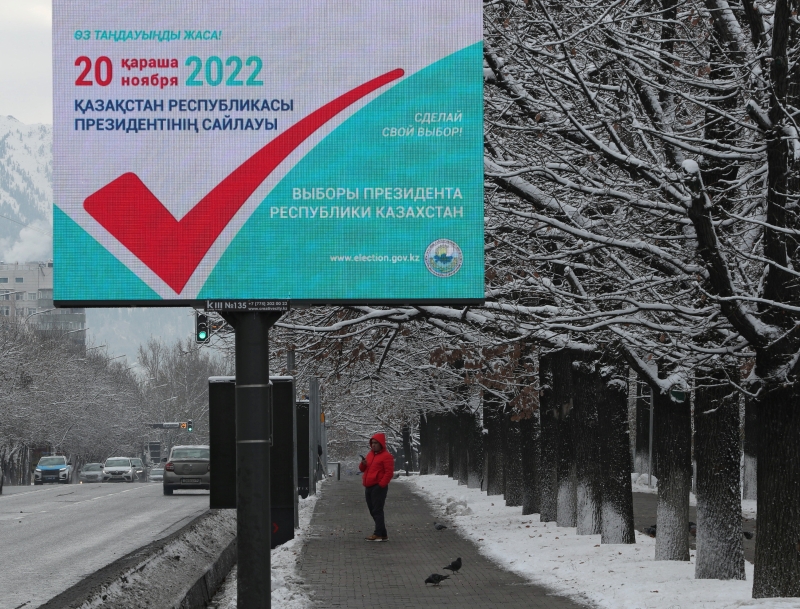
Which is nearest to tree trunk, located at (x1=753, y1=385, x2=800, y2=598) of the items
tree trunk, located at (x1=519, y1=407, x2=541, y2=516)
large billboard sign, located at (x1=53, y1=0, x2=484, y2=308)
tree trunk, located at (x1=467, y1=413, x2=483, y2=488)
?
large billboard sign, located at (x1=53, y1=0, x2=484, y2=308)

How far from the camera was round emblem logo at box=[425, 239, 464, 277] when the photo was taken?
9.31 meters

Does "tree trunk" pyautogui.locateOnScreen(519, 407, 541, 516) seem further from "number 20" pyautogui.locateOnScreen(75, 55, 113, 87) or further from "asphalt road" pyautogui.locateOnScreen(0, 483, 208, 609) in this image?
"number 20" pyautogui.locateOnScreen(75, 55, 113, 87)

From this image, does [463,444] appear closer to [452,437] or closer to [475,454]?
[475,454]

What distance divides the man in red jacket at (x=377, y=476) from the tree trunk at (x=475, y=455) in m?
19.0

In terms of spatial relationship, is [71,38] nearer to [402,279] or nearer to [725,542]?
[402,279]

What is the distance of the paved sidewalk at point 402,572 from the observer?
1340 cm

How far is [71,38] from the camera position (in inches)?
376

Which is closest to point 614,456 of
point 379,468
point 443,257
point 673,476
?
point 673,476

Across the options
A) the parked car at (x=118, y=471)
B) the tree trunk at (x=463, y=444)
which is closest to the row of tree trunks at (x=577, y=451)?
the tree trunk at (x=463, y=444)

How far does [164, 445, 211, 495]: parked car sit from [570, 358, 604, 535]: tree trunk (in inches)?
724

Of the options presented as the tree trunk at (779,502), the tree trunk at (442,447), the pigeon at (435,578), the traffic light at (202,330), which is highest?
the traffic light at (202,330)

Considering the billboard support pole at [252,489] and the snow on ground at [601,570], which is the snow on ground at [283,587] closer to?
the snow on ground at [601,570]

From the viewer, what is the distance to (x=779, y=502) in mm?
11195

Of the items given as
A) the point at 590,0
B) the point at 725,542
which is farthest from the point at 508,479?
the point at 590,0
